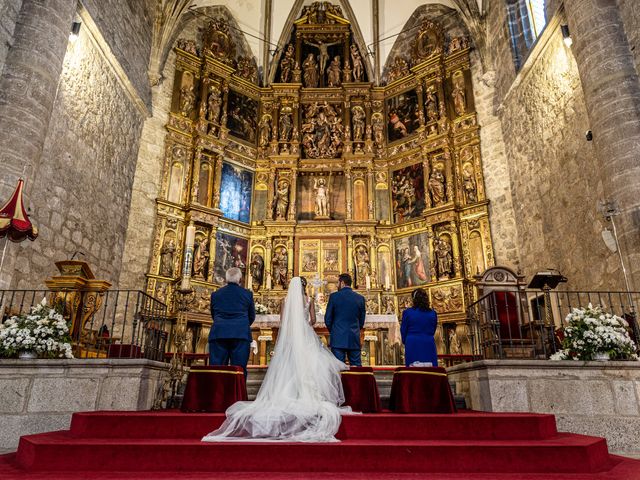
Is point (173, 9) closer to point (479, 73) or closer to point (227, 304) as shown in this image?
point (479, 73)

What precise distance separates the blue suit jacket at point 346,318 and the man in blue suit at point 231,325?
1.09m

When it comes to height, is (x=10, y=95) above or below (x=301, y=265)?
above

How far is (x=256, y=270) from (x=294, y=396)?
11.3 m

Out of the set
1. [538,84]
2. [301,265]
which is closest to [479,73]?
[538,84]

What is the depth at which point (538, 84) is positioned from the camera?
1216 cm

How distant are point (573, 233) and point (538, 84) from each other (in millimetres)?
4449

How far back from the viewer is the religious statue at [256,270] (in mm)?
15578

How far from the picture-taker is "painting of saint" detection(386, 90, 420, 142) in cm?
1717

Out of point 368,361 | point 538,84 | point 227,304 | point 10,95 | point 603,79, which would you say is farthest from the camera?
point 368,361

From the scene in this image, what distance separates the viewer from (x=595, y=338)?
6.18 meters

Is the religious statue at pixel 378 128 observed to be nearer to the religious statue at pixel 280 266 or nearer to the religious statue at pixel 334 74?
the religious statue at pixel 334 74

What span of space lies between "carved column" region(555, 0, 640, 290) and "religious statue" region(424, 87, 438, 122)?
6979 mm

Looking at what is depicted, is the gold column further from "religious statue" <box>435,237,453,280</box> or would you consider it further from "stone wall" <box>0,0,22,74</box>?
"stone wall" <box>0,0,22,74</box>

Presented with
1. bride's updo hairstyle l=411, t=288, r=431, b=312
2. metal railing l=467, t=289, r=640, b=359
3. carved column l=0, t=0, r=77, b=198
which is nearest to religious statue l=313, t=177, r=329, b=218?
metal railing l=467, t=289, r=640, b=359
